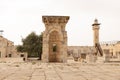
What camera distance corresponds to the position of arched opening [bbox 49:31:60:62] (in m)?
34.5

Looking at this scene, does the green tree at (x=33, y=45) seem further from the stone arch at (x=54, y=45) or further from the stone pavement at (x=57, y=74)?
the stone pavement at (x=57, y=74)

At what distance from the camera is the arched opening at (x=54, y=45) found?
34500 mm

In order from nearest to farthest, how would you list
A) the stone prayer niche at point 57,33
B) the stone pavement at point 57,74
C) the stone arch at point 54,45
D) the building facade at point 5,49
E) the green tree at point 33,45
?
1. the stone pavement at point 57,74
2. the stone prayer niche at point 57,33
3. the stone arch at point 54,45
4. the green tree at point 33,45
5. the building facade at point 5,49

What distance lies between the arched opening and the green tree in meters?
20.7

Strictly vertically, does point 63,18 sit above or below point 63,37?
above

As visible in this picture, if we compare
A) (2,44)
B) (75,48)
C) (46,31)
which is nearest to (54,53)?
(46,31)

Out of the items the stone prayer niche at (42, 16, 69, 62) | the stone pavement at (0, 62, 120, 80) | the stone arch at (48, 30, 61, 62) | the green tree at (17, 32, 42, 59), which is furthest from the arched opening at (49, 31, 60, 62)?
the green tree at (17, 32, 42, 59)

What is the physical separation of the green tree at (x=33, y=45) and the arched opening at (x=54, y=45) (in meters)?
20.7

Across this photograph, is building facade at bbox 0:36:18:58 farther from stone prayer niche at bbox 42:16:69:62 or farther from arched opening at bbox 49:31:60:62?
stone prayer niche at bbox 42:16:69:62

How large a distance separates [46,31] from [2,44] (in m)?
29.5

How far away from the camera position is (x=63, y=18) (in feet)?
110

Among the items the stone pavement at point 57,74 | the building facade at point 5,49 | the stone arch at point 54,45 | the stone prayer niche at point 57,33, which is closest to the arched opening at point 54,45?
the stone arch at point 54,45

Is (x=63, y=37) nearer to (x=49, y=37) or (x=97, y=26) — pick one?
(x=49, y=37)

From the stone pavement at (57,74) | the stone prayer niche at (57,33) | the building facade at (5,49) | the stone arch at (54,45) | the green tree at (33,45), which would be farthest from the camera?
the building facade at (5,49)
